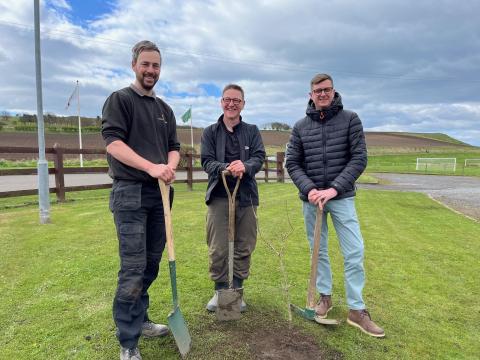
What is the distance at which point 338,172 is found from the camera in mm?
3709

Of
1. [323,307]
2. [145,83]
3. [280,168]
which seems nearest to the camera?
[145,83]

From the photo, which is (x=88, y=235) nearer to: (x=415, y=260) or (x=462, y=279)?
(x=415, y=260)

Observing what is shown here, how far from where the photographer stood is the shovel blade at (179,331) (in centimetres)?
305

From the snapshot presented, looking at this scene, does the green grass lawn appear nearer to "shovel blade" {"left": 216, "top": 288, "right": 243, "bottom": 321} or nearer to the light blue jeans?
"shovel blade" {"left": 216, "top": 288, "right": 243, "bottom": 321}

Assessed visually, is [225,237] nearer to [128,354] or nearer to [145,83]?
[128,354]

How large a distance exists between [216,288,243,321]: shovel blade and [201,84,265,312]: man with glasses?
0.27 metres

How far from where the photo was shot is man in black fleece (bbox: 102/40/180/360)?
287cm

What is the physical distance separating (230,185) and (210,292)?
1.38m

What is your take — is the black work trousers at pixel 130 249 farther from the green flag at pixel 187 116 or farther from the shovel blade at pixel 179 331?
the green flag at pixel 187 116

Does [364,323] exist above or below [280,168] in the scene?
below

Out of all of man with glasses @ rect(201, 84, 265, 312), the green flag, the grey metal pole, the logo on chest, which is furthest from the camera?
the green flag

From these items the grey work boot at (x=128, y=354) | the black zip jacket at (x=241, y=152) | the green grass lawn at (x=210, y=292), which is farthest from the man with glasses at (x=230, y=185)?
the grey work boot at (x=128, y=354)

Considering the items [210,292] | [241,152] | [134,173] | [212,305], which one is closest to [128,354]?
[212,305]

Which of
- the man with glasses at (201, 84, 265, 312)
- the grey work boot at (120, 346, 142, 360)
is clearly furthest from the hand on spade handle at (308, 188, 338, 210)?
A: the grey work boot at (120, 346, 142, 360)
